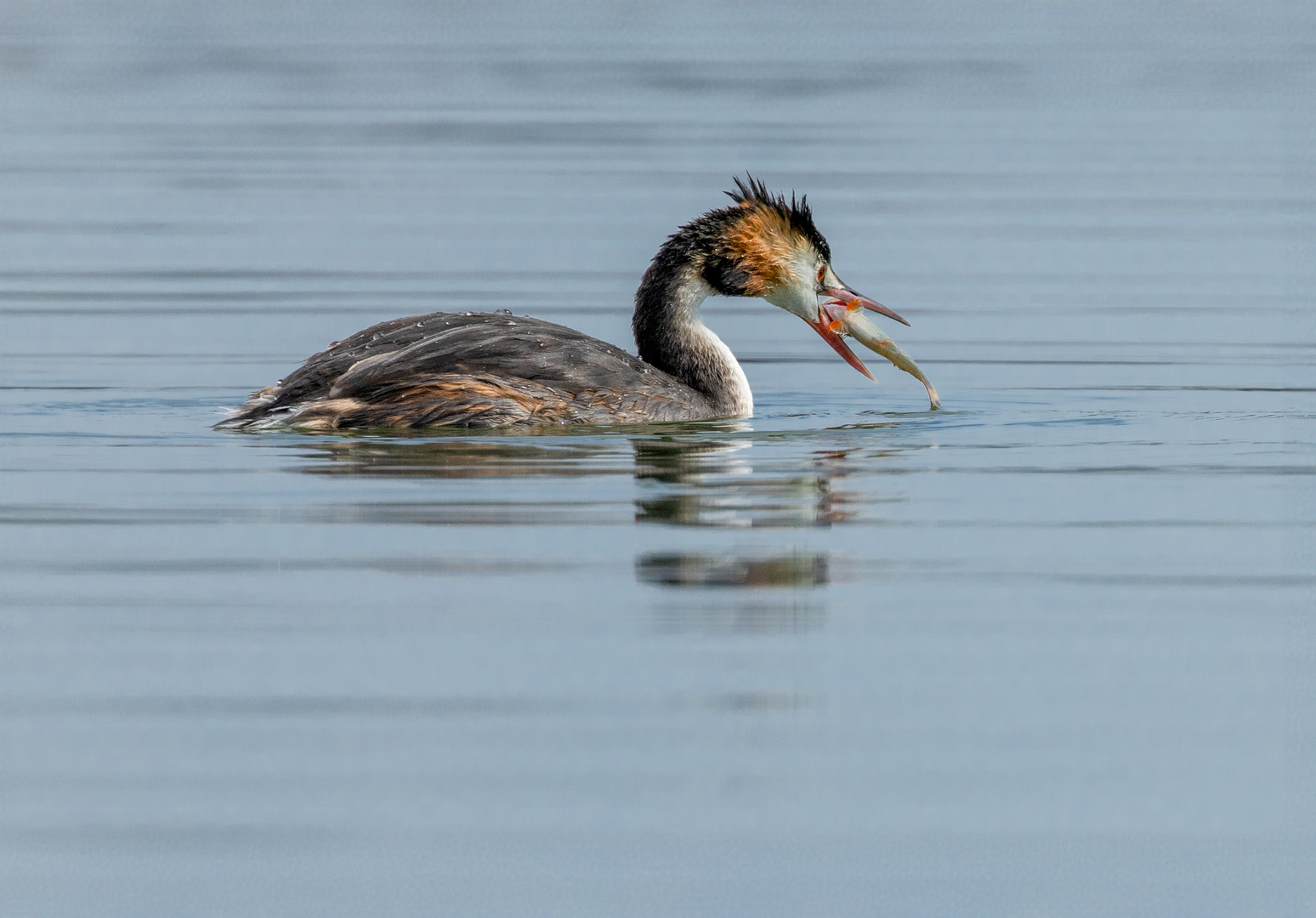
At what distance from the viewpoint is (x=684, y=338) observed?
36.3ft

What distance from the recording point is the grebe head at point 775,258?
11.2 metres

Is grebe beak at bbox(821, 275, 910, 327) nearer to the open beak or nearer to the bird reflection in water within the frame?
the open beak

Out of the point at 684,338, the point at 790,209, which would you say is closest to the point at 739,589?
the point at 684,338

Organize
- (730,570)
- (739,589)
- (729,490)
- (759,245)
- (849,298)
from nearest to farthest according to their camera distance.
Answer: (739,589), (730,570), (729,490), (759,245), (849,298)

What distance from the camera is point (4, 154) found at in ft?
73.8

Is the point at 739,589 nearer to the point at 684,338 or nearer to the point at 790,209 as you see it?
the point at 684,338

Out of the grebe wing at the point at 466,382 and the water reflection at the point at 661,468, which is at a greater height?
the grebe wing at the point at 466,382

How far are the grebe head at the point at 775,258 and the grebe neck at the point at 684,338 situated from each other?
0.16m

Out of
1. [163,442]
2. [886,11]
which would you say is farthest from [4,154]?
[886,11]

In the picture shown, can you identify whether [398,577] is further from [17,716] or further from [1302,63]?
[1302,63]

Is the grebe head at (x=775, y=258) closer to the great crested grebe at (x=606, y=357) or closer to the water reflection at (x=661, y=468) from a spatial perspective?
the great crested grebe at (x=606, y=357)

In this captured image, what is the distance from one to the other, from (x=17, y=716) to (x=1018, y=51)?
3242 centimetres

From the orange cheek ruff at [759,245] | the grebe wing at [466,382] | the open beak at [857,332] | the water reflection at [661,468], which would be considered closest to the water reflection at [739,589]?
the water reflection at [661,468]

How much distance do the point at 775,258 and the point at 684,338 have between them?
668 millimetres
